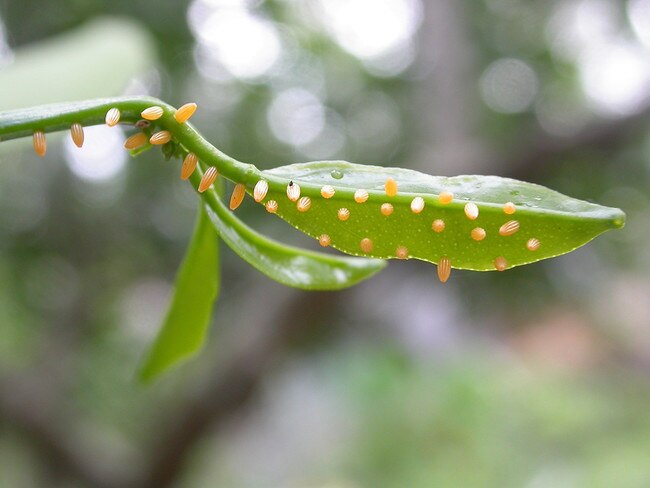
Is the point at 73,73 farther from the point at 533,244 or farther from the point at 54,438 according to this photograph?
the point at 54,438

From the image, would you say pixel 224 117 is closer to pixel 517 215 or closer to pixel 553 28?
pixel 553 28

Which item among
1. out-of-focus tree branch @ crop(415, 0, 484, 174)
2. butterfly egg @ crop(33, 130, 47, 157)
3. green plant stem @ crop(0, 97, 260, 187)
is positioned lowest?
out-of-focus tree branch @ crop(415, 0, 484, 174)

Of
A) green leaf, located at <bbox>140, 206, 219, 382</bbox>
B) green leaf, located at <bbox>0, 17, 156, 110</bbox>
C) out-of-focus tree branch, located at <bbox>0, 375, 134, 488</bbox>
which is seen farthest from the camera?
out-of-focus tree branch, located at <bbox>0, 375, 134, 488</bbox>

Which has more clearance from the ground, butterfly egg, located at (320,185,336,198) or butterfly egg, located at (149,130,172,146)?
butterfly egg, located at (149,130,172,146)

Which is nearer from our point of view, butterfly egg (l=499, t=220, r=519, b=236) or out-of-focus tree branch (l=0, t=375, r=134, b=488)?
butterfly egg (l=499, t=220, r=519, b=236)

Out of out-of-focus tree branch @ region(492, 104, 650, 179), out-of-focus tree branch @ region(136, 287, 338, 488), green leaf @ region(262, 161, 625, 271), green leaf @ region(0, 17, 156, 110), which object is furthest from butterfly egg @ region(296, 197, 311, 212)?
out-of-focus tree branch @ region(492, 104, 650, 179)

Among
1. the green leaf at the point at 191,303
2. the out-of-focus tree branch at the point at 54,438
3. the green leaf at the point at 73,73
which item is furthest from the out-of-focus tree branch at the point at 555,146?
the green leaf at the point at 191,303

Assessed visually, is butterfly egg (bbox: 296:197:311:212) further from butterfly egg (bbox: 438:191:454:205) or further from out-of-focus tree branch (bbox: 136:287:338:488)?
out-of-focus tree branch (bbox: 136:287:338:488)

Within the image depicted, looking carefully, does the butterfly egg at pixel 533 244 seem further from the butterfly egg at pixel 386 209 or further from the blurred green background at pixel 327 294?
the blurred green background at pixel 327 294
